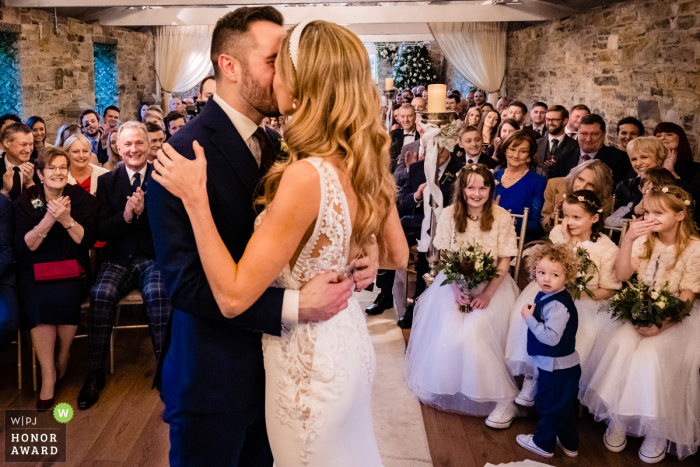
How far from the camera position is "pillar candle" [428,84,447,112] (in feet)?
10.5

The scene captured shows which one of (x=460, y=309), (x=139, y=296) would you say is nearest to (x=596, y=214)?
(x=460, y=309)

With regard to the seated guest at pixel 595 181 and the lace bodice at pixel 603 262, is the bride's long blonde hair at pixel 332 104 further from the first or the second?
the seated guest at pixel 595 181

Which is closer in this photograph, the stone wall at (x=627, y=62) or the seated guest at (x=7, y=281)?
the seated guest at (x=7, y=281)

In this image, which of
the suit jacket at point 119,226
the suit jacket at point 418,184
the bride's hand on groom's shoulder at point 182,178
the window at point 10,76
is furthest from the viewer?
the window at point 10,76

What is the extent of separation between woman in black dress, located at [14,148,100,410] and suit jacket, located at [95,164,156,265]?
11 centimetres

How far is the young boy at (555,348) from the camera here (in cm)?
277

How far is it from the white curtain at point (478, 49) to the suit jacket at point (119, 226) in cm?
872

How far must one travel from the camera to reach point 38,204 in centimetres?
341

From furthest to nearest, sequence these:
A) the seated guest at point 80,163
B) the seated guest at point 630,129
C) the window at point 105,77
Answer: the window at point 105,77, the seated guest at point 630,129, the seated guest at point 80,163

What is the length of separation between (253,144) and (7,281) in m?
2.51

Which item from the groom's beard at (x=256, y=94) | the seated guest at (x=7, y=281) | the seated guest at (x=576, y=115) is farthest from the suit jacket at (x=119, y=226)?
the seated guest at (x=576, y=115)

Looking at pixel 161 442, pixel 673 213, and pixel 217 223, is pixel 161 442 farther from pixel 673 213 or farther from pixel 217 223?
pixel 673 213

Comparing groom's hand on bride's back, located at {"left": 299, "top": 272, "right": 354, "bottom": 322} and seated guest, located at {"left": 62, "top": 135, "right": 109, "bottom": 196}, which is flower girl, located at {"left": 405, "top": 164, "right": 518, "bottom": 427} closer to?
groom's hand on bride's back, located at {"left": 299, "top": 272, "right": 354, "bottom": 322}

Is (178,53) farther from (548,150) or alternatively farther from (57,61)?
(548,150)
